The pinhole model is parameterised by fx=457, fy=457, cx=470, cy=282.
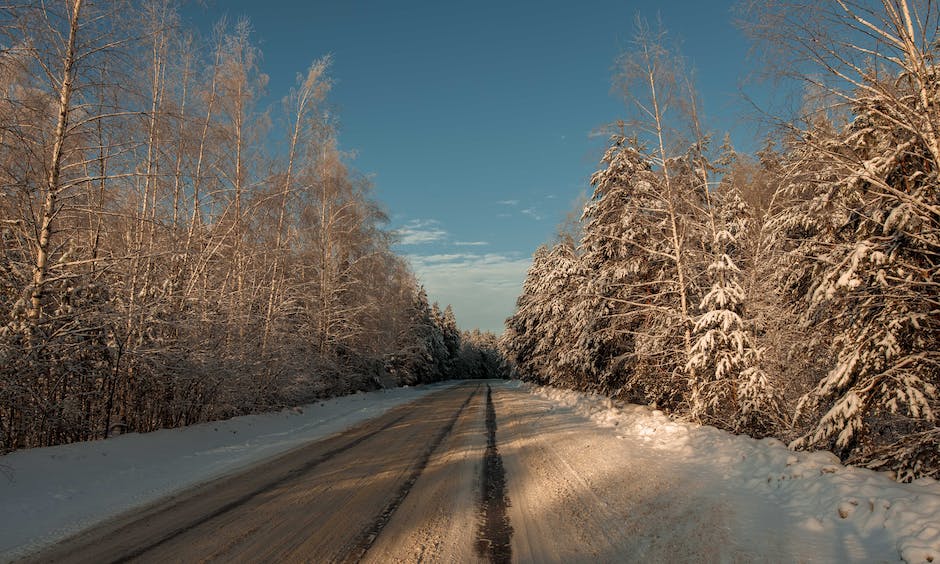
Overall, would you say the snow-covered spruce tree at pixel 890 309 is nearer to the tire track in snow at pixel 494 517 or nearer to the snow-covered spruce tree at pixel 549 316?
the tire track in snow at pixel 494 517

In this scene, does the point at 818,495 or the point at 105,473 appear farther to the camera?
the point at 105,473

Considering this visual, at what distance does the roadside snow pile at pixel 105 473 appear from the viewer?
5.09 m

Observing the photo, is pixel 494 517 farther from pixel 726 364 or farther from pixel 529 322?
pixel 529 322

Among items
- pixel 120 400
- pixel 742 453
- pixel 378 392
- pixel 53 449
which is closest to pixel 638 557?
pixel 742 453

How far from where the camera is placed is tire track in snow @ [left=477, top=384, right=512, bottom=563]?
4.03 metres

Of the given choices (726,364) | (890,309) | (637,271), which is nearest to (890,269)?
(890,309)

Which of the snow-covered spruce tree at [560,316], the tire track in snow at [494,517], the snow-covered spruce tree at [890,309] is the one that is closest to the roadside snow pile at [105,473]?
the tire track in snow at [494,517]

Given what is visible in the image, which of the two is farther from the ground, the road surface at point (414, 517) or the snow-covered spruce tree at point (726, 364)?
the snow-covered spruce tree at point (726, 364)

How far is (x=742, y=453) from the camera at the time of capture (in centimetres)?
699

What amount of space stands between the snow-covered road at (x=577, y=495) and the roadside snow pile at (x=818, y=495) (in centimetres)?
2

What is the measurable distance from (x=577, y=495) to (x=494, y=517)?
1.32 metres

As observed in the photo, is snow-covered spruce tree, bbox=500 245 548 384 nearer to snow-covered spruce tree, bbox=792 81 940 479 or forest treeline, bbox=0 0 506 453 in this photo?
forest treeline, bbox=0 0 506 453

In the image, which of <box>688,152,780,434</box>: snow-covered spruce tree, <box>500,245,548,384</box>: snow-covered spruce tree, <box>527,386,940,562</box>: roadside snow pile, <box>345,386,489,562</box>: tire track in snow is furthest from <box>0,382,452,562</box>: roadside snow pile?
<box>500,245,548,384</box>: snow-covered spruce tree

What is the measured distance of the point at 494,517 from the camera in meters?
4.99
